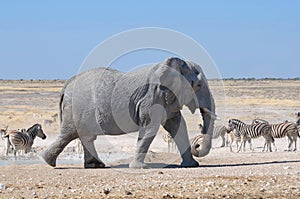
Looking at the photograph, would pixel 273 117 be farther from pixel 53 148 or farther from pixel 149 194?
pixel 149 194

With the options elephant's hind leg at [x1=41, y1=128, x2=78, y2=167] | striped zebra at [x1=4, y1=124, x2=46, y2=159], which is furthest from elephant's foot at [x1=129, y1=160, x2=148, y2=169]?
striped zebra at [x1=4, y1=124, x2=46, y2=159]

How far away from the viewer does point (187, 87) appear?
17.5m

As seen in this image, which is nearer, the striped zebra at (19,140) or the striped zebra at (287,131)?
the striped zebra at (19,140)

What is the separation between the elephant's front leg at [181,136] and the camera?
17703mm

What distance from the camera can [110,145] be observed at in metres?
29.2

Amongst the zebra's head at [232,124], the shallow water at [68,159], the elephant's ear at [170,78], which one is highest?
the zebra's head at [232,124]

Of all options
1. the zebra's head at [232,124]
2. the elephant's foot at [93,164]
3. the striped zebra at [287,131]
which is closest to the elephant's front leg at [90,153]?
the elephant's foot at [93,164]

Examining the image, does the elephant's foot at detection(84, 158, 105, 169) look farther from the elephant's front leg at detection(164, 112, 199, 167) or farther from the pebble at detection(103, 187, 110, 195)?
the pebble at detection(103, 187, 110, 195)

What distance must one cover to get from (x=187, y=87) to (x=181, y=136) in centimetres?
124

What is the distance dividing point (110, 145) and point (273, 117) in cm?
1511

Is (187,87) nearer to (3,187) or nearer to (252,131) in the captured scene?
(3,187)

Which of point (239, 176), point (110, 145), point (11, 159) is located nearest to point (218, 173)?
point (239, 176)

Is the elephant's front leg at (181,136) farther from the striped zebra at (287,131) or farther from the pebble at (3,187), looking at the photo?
the striped zebra at (287,131)

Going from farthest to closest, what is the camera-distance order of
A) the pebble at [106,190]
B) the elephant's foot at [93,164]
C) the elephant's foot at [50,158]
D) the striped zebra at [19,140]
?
the striped zebra at [19,140], the elephant's foot at [93,164], the elephant's foot at [50,158], the pebble at [106,190]
